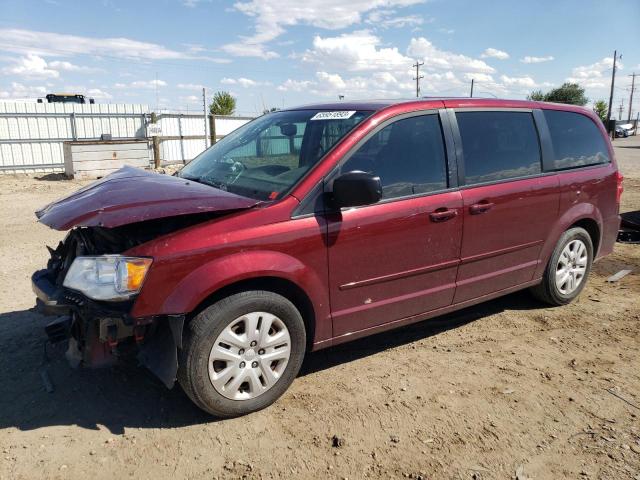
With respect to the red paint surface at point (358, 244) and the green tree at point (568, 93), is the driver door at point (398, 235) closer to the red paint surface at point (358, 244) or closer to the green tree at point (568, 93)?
the red paint surface at point (358, 244)

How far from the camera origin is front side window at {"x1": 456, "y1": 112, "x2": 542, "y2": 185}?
12.8 feet

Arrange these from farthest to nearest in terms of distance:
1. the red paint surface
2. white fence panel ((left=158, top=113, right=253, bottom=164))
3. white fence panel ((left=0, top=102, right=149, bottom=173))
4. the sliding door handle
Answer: white fence panel ((left=158, top=113, right=253, bottom=164)) < white fence panel ((left=0, top=102, right=149, bottom=173)) < the sliding door handle < the red paint surface

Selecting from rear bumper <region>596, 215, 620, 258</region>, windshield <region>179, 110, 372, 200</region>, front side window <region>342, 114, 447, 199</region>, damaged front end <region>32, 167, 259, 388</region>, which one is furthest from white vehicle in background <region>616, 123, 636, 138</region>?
damaged front end <region>32, 167, 259, 388</region>

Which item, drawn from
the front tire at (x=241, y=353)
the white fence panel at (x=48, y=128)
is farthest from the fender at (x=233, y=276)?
the white fence panel at (x=48, y=128)

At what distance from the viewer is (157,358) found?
2.88 metres

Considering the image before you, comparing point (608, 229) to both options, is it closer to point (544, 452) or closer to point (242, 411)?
point (544, 452)

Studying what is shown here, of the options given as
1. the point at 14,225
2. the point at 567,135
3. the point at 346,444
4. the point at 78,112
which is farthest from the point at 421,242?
the point at 78,112

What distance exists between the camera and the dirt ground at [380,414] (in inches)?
105

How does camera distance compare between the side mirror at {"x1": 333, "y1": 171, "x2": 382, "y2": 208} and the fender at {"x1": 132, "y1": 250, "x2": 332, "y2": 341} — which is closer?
the fender at {"x1": 132, "y1": 250, "x2": 332, "y2": 341}

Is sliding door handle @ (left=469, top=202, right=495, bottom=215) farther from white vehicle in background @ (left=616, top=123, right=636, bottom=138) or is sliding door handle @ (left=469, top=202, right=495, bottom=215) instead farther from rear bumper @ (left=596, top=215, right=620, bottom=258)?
white vehicle in background @ (left=616, top=123, right=636, bottom=138)

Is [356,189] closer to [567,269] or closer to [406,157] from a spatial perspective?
[406,157]

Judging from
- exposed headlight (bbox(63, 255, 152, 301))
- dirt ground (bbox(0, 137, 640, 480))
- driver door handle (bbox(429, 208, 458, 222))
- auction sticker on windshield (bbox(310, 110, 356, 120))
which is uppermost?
auction sticker on windshield (bbox(310, 110, 356, 120))

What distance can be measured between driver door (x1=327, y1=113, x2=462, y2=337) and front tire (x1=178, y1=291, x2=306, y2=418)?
1.27 ft

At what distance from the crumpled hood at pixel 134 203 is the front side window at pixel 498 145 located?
1.78 meters
